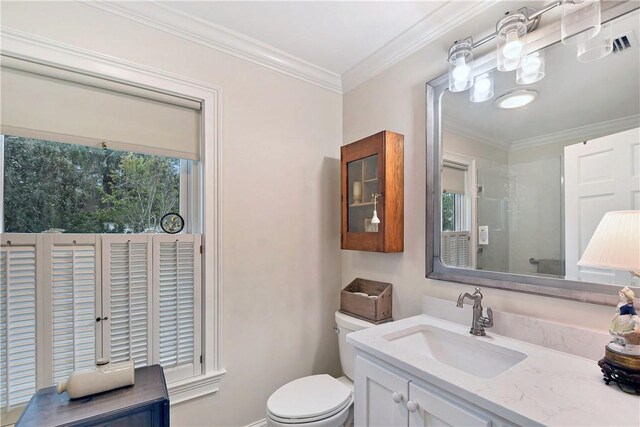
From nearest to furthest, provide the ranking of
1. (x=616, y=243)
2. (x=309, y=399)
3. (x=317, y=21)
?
(x=616, y=243) < (x=309, y=399) < (x=317, y=21)

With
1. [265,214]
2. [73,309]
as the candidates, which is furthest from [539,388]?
[73,309]

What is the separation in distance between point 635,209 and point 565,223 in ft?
0.61

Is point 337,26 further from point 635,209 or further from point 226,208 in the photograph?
point 635,209

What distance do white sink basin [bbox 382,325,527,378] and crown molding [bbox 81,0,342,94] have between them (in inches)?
64.7

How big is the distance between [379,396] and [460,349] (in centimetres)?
42

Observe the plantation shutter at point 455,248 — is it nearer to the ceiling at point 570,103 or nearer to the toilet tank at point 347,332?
the ceiling at point 570,103

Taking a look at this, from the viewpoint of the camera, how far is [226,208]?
5.42 feet

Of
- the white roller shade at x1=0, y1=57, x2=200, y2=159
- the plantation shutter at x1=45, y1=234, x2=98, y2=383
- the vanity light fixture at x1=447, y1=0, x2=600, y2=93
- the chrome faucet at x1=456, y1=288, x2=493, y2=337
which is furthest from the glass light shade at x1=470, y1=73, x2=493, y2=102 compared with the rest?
the plantation shutter at x1=45, y1=234, x2=98, y2=383

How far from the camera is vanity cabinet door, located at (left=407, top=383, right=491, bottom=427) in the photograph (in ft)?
2.64

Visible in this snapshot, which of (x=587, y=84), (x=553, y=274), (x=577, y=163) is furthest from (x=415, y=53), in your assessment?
(x=553, y=274)

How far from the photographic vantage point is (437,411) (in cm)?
88

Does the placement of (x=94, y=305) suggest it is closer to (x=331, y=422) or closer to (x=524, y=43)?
(x=331, y=422)

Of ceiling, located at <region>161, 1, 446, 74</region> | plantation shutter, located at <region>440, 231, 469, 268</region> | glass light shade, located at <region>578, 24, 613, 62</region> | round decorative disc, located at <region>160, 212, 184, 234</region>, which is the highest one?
ceiling, located at <region>161, 1, 446, 74</region>

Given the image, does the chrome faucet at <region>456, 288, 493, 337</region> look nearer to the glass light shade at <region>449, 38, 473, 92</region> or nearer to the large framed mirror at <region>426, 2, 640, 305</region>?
the large framed mirror at <region>426, 2, 640, 305</region>
